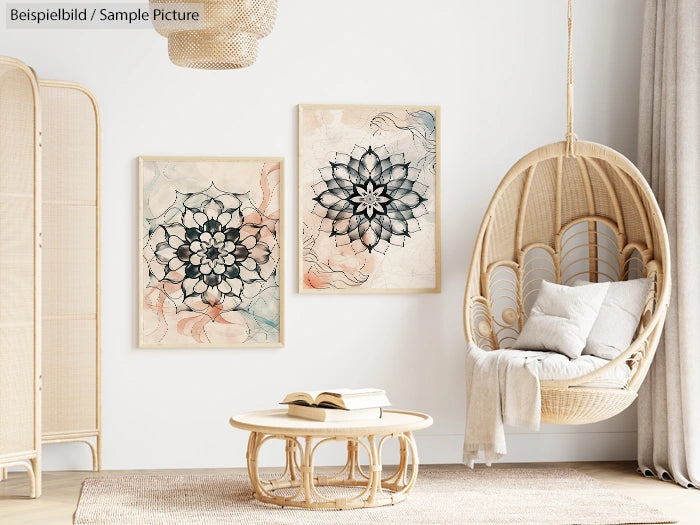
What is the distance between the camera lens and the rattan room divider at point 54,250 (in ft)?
13.6

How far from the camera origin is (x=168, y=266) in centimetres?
479

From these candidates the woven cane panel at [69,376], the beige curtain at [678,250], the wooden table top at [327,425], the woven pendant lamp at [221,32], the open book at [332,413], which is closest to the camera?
the woven pendant lamp at [221,32]

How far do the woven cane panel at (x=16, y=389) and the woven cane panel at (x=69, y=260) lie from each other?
0.42 m

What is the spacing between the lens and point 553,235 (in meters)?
4.94

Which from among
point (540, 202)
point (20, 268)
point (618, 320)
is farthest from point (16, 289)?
point (618, 320)

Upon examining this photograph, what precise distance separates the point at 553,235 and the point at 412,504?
1.82 m

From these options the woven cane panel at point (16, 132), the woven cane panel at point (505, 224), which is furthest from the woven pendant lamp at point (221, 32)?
the woven cane panel at point (505, 224)

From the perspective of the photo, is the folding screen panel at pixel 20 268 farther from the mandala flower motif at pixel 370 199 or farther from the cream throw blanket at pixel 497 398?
the cream throw blanket at pixel 497 398

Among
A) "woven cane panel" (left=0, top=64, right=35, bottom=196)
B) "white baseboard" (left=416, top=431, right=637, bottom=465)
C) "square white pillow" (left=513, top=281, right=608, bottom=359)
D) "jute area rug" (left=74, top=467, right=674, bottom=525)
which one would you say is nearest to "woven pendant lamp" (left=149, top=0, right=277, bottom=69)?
"woven cane panel" (left=0, top=64, right=35, bottom=196)

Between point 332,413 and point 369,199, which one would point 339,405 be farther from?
point 369,199

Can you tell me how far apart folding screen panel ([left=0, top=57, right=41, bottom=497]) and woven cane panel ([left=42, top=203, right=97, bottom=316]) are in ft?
1.25

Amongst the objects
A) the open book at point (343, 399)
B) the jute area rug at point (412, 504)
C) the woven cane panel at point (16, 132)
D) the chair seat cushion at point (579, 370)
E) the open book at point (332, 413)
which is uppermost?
the woven cane panel at point (16, 132)

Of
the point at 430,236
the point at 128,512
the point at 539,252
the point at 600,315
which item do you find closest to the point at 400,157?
the point at 430,236

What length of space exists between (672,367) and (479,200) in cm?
133
